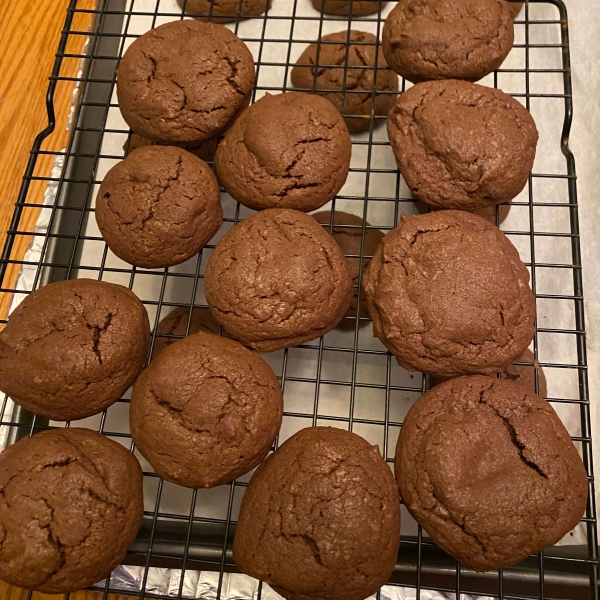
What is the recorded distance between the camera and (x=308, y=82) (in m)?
2.23

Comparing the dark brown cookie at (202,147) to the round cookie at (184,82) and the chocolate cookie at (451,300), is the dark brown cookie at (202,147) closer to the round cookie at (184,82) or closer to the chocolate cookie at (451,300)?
the round cookie at (184,82)

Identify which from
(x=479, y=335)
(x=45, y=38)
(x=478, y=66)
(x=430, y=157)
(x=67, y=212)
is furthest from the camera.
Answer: (x=45, y=38)

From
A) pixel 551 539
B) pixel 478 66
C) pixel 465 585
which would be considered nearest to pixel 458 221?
pixel 478 66

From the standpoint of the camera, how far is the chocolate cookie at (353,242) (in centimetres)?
190

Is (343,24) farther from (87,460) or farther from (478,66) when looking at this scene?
(87,460)

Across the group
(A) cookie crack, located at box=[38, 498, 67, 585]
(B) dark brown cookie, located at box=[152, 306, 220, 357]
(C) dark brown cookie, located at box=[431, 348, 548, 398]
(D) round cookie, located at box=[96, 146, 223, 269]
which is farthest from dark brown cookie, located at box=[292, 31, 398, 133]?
(A) cookie crack, located at box=[38, 498, 67, 585]

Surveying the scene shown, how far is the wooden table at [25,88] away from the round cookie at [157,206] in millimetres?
708

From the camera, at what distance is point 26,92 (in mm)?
2379

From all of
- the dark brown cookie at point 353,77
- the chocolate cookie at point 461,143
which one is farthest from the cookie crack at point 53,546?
the dark brown cookie at point 353,77

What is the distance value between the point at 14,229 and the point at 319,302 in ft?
3.61

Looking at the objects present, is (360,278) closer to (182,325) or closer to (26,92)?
(182,325)

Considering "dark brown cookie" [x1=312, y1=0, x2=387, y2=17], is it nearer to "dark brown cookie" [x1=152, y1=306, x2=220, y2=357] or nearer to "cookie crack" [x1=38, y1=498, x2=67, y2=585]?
"dark brown cookie" [x1=152, y1=306, x2=220, y2=357]

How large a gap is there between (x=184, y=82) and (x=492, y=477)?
1.50 metres

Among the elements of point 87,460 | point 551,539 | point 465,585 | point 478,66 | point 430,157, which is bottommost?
point 465,585
